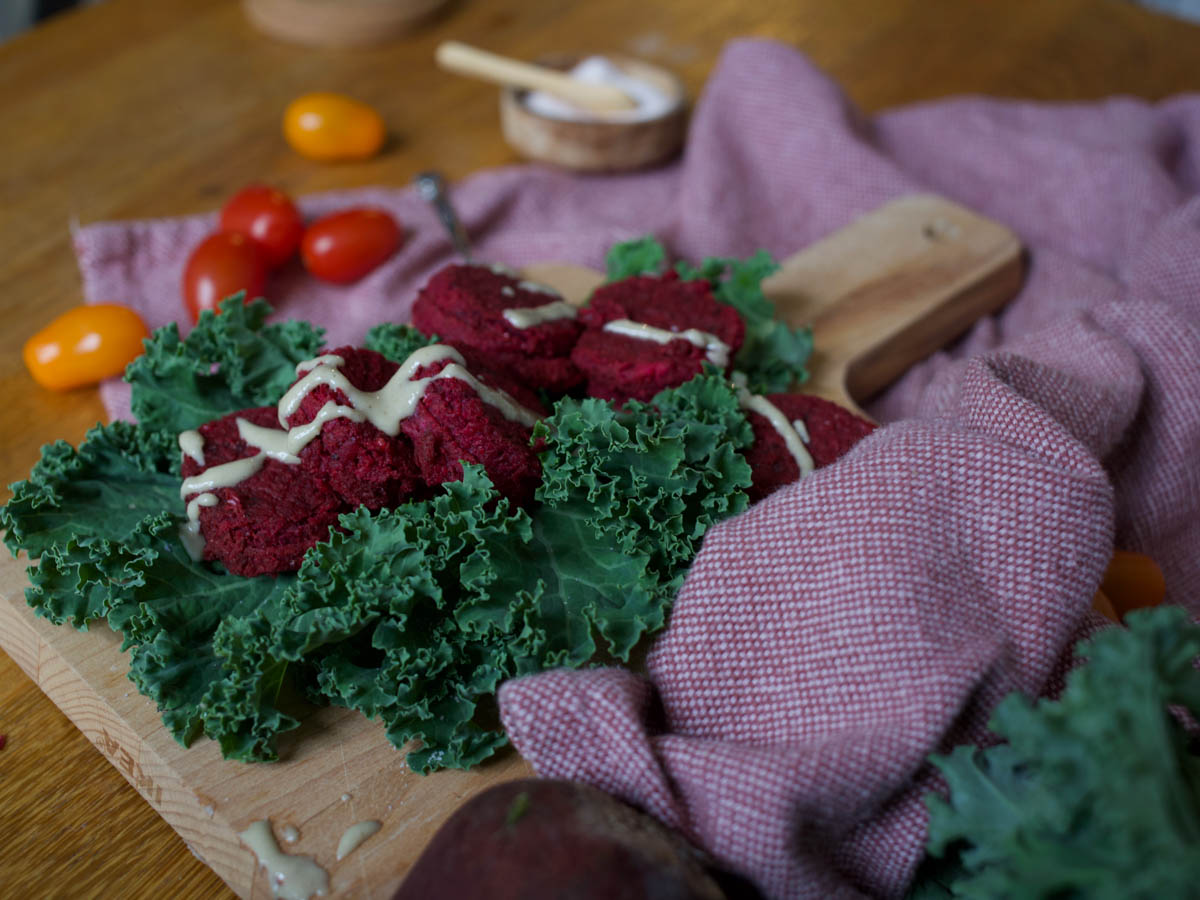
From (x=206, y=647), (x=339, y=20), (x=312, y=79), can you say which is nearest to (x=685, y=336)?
(x=206, y=647)

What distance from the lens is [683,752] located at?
208 centimetres

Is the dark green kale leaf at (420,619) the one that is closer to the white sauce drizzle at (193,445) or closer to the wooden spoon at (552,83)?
the white sauce drizzle at (193,445)

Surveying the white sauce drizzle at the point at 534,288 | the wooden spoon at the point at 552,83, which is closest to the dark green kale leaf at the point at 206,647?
the white sauce drizzle at the point at 534,288

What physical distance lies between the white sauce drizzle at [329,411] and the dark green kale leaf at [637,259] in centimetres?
114

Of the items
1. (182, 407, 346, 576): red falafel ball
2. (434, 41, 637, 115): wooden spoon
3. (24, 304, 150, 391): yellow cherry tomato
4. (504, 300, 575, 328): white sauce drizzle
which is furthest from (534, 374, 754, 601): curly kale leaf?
(434, 41, 637, 115): wooden spoon

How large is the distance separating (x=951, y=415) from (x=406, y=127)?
10.1ft

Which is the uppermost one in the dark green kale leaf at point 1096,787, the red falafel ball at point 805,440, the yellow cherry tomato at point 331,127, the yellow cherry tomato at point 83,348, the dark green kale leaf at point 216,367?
the dark green kale leaf at point 1096,787

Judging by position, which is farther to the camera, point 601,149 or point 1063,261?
point 601,149

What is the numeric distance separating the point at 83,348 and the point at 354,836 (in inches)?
78.4

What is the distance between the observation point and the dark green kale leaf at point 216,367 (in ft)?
9.45

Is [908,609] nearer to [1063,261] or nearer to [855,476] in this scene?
[855,476]

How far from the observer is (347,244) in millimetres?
3877

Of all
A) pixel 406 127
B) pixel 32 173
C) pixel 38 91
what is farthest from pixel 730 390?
pixel 38 91

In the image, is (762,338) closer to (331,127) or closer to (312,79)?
(331,127)
